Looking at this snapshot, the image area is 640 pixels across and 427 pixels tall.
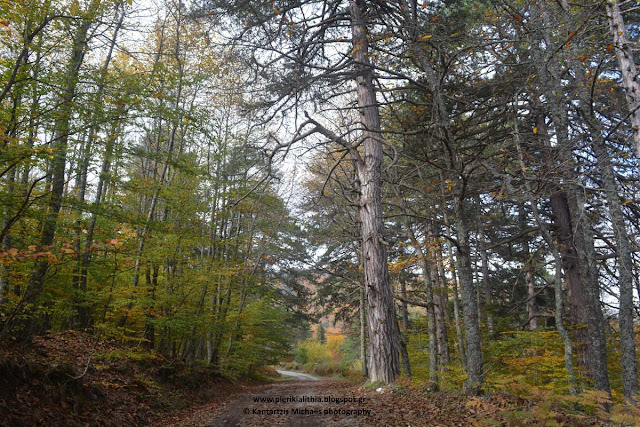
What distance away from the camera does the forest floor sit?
4.55m

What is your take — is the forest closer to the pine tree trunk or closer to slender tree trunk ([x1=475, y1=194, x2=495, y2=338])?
the pine tree trunk

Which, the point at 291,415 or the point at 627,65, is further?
the point at 291,415

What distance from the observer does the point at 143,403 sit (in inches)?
301

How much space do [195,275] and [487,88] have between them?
356 inches

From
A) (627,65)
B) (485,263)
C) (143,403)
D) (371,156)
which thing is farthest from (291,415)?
(485,263)

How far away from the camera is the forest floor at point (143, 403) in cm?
455

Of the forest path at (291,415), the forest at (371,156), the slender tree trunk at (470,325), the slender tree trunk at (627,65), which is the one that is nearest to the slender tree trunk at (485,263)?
the forest at (371,156)

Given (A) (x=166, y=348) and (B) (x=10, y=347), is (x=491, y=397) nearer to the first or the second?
(B) (x=10, y=347)

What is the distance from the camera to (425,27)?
6.76 meters

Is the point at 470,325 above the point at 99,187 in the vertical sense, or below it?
below

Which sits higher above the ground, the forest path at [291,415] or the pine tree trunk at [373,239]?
the pine tree trunk at [373,239]

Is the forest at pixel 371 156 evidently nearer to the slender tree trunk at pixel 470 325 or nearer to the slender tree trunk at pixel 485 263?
the slender tree trunk at pixel 470 325

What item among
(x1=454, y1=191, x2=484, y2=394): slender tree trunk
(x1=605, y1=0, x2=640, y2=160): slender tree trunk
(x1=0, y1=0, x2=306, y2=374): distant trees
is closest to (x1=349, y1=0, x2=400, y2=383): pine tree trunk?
(x1=454, y1=191, x2=484, y2=394): slender tree trunk

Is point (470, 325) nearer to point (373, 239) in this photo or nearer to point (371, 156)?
point (373, 239)
